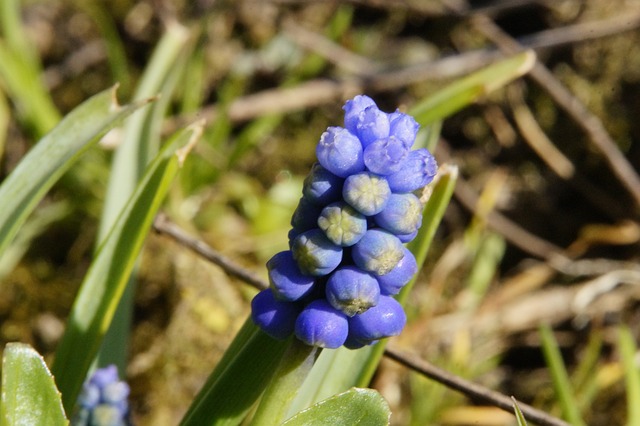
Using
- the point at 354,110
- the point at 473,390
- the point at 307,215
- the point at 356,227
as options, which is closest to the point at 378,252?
the point at 356,227

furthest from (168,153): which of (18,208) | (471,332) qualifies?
(471,332)

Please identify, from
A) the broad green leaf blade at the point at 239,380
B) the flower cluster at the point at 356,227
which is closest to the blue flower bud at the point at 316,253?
the flower cluster at the point at 356,227

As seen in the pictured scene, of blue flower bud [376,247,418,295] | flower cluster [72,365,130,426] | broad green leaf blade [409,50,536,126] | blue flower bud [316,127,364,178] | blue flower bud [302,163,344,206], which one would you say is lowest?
flower cluster [72,365,130,426]

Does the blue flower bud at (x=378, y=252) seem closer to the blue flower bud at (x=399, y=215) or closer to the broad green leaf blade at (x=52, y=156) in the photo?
the blue flower bud at (x=399, y=215)

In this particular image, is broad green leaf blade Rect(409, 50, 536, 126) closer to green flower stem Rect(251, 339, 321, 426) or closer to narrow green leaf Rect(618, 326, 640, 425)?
narrow green leaf Rect(618, 326, 640, 425)

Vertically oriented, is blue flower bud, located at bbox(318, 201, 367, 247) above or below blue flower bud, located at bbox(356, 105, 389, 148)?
below

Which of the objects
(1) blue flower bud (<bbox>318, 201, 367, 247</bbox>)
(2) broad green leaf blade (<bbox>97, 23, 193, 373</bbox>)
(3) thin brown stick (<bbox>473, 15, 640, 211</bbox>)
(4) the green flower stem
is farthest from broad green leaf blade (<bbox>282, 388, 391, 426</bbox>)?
(3) thin brown stick (<bbox>473, 15, 640, 211</bbox>)

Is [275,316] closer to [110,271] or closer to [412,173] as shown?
[412,173]
